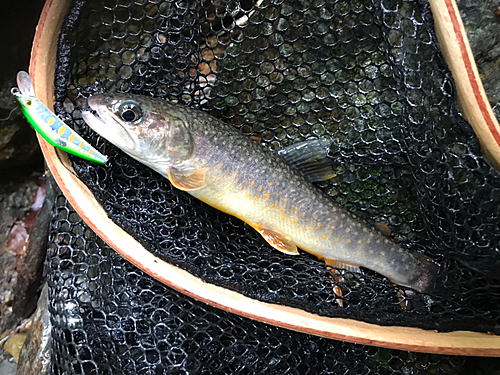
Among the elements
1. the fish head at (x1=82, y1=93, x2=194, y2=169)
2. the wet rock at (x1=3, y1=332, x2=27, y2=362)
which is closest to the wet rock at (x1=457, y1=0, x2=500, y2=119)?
the fish head at (x1=82, y1=93, x2=194, y2=169)

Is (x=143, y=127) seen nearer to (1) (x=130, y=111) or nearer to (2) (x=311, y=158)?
(1) (x=130, y=111)

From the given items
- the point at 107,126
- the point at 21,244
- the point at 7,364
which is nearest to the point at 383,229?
the point at 107,126

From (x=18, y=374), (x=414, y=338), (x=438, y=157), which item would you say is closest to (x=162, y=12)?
(x=438, y=157)

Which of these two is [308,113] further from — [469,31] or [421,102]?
[469,31]

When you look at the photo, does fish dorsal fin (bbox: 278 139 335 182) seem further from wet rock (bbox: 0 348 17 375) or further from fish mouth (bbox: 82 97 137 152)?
wet rock (bbox: 0 348 17 375)

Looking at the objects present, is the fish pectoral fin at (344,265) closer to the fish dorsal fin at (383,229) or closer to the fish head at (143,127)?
the fish dorsal fin at (383,229)

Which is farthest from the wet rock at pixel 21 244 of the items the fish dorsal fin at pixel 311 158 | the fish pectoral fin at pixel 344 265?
the fish pectoral fin at pixel 344 265
